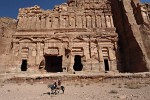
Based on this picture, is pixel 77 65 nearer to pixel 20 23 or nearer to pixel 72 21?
pixel 72 21

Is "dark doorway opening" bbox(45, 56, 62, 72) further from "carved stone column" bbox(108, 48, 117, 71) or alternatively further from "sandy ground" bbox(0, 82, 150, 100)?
"sandy ground" bbox(0, 82, 150, 100)

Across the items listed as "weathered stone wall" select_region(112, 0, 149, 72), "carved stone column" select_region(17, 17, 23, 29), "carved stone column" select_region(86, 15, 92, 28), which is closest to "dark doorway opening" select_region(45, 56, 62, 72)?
"carved stone column" select_region(17, 17, 23, 29)

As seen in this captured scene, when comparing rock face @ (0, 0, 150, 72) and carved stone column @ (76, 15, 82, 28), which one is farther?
carved stone column @ (76, 15, 82, 28)

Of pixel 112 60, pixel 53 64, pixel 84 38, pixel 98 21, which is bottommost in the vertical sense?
pixel 53 64

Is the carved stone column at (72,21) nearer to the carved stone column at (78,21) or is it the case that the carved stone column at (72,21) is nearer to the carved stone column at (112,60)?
the carved stone column at (78,21)

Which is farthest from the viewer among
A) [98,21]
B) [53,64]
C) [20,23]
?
[53,64]

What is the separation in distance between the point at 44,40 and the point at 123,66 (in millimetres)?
9933

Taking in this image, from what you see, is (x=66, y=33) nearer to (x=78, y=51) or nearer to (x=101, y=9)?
(x=78, y=51)

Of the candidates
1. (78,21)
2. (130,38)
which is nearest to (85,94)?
(130,38)

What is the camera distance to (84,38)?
26797 mm

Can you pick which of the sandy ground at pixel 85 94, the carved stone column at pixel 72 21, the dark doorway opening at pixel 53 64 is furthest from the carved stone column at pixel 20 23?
the sandy ground at pixel 85 94

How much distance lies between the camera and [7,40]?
26891mm

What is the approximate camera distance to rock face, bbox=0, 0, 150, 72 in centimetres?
2511

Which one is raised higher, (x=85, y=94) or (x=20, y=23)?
(x=20, y=23)
